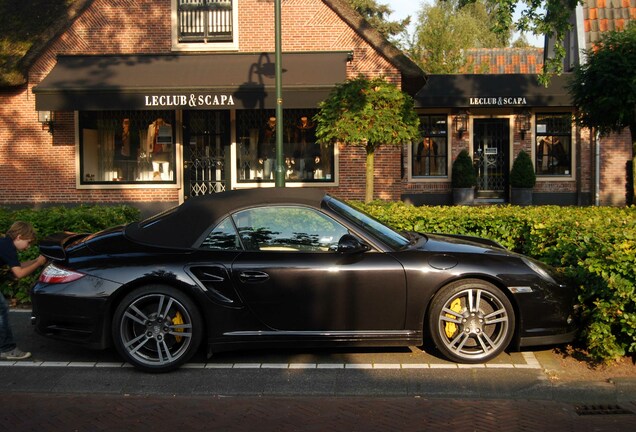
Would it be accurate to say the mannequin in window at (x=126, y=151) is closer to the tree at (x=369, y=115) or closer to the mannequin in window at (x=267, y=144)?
the mannequin in window at (x=267, y=144)

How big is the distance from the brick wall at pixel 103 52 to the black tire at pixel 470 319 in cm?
1119

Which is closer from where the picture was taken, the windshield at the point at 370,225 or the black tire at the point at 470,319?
the black tire at the point at 470,319

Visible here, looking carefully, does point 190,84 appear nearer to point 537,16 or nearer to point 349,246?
point 537,16

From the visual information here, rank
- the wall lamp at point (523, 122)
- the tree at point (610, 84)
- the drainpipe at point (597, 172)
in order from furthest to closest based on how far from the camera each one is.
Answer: the wall lamp at point (523, 122)
the drainpipe at point (597, 172)
the tree at point (610, 84)

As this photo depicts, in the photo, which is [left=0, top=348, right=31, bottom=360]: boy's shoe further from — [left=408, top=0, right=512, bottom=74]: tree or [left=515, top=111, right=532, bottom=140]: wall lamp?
[left=408, top=0, right=512, bottom=74]: tree

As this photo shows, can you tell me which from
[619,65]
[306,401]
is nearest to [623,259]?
[306,401]

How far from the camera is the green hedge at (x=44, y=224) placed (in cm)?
816

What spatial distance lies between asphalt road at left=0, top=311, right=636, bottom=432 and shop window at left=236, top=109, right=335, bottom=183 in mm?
11231

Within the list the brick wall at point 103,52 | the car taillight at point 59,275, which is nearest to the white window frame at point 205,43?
the brick wall at point 103,52

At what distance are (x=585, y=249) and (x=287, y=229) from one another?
2675 mm

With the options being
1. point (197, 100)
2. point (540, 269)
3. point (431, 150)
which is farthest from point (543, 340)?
point (431, 150)

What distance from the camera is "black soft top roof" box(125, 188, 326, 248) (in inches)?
242

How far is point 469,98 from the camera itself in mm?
20266

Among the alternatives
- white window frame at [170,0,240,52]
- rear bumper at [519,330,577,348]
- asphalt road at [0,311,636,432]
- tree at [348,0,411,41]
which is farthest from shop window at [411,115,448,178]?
tree at [348,0,411,41]
